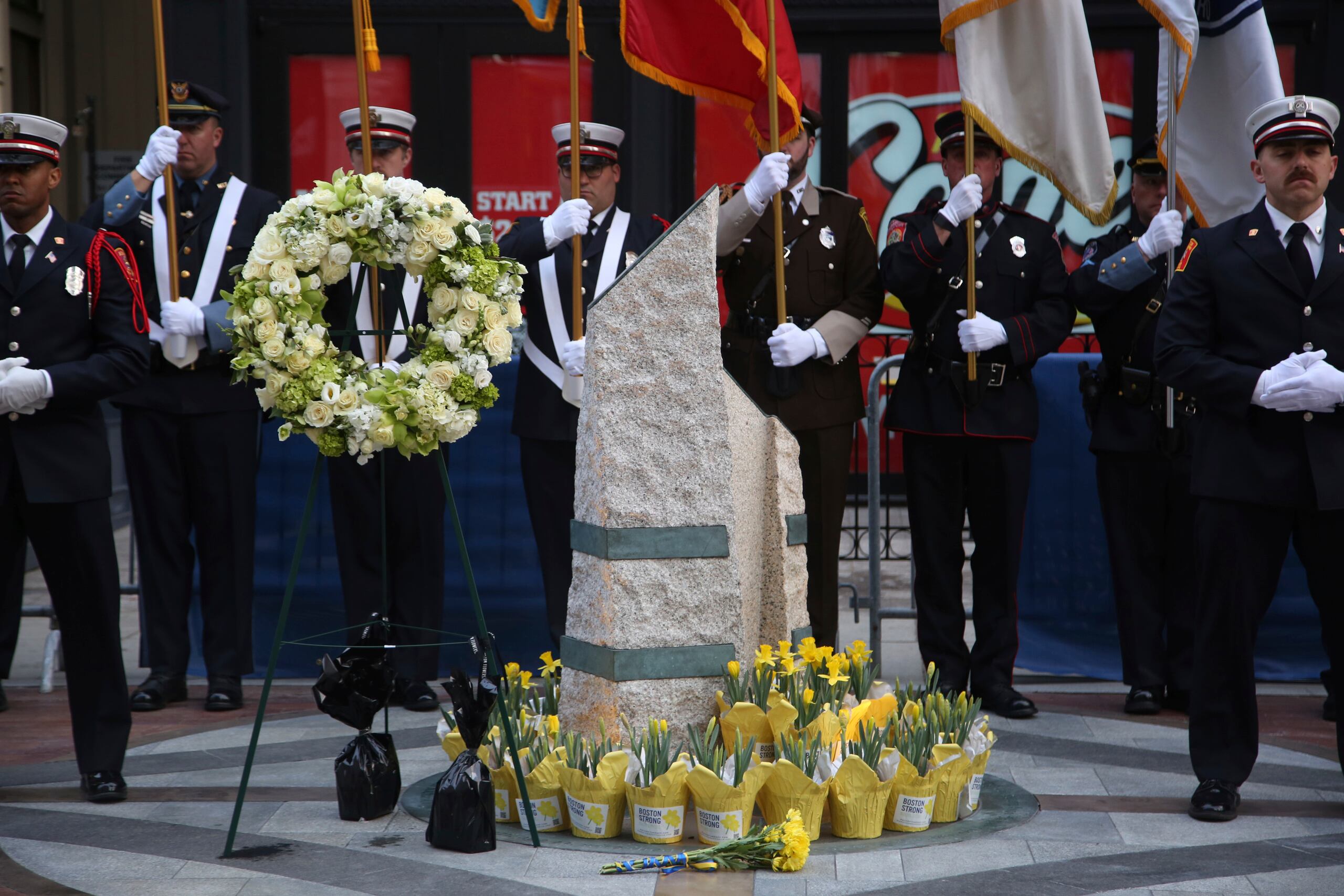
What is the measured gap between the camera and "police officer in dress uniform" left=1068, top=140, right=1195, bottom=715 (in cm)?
625

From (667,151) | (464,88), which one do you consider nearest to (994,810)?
(667,151)

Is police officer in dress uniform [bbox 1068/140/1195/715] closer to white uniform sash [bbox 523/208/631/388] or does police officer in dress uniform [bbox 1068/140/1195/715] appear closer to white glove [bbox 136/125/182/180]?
white uniform sash [bbox 523/208/631/388]

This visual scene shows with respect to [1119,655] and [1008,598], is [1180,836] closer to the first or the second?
[1008,598]

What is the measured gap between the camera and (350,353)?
15.1 ft

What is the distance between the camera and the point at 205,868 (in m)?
4.32

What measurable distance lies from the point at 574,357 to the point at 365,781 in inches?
79.3

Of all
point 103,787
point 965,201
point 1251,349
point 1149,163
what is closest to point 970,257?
point 965,201

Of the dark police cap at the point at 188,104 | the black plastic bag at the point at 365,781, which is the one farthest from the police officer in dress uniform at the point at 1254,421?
the dark police cap at the point at 188,104

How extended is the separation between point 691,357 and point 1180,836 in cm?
207

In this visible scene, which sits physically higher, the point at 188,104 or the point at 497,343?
the point at 188,104

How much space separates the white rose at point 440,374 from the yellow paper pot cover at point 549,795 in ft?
3.72

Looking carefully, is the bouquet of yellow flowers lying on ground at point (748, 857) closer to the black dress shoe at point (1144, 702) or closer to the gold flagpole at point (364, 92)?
the gold flagpole at point (364, 92)

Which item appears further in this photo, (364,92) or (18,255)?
(364,92)

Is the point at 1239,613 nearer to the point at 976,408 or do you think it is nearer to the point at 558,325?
the point at 976,408
